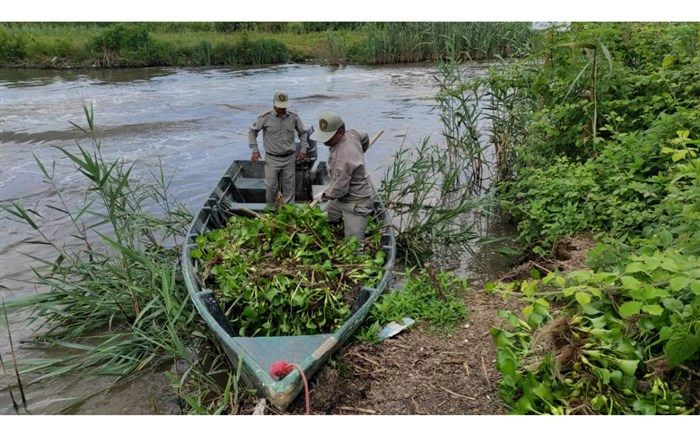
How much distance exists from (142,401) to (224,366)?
0.68 meters

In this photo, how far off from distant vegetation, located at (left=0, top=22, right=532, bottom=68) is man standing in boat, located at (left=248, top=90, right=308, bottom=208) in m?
12.4

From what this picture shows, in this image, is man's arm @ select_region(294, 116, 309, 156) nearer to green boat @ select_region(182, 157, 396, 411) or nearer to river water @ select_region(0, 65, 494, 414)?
green boat @ select_region(182, 157, 396, 411)

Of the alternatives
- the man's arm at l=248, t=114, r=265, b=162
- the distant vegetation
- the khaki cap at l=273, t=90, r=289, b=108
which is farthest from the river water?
the khaki cap at l=273, t=90, r=289, b=108

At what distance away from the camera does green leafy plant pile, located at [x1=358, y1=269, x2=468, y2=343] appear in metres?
3.92

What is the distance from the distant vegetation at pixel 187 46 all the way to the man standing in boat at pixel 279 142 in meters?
12.4

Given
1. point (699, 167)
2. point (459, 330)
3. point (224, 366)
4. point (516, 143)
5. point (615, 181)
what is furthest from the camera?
point (516, 143)

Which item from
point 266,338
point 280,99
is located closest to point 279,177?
point 280,99

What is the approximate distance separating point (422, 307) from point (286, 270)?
115cm

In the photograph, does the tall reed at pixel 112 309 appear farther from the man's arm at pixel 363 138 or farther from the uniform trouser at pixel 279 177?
the man's arm at pixel 363 138

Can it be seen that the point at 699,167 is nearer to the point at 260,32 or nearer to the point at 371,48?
the point at 371,48

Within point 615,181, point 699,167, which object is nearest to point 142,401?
point 699,167

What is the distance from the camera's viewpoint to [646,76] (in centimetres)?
548

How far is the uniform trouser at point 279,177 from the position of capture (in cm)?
631

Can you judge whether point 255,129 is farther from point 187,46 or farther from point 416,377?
point 187,46
